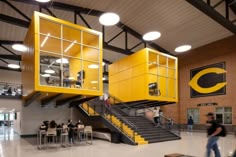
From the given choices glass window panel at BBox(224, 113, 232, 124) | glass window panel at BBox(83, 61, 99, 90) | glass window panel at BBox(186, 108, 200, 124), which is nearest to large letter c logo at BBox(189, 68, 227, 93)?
glass window panel at BBox(186, 108, 200, 124)

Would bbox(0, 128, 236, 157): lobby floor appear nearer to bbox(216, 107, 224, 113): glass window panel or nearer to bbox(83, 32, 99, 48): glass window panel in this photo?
bbox(83, 32, 99, 48): glass window panel

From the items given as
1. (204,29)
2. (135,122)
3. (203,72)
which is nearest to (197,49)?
(203,72)

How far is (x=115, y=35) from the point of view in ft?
56.1

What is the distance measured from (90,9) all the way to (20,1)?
13.4ft

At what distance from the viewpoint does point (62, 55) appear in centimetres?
990

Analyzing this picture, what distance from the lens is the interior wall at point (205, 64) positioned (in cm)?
1655

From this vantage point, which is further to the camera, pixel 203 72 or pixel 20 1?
pixel 203 72

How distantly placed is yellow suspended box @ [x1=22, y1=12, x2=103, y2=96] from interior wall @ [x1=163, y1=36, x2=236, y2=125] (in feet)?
34.1

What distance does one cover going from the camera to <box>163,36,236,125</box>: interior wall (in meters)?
16.5

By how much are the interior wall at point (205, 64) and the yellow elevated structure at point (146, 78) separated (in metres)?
4.38

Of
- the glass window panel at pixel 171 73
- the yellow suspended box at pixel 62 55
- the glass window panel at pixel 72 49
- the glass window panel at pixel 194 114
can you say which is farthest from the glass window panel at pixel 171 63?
the glass window panel at pixel 72 49

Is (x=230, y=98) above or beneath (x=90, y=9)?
beneath

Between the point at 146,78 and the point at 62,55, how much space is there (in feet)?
19.9

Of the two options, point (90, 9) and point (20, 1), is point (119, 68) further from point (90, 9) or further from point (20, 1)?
point (20, 1)
